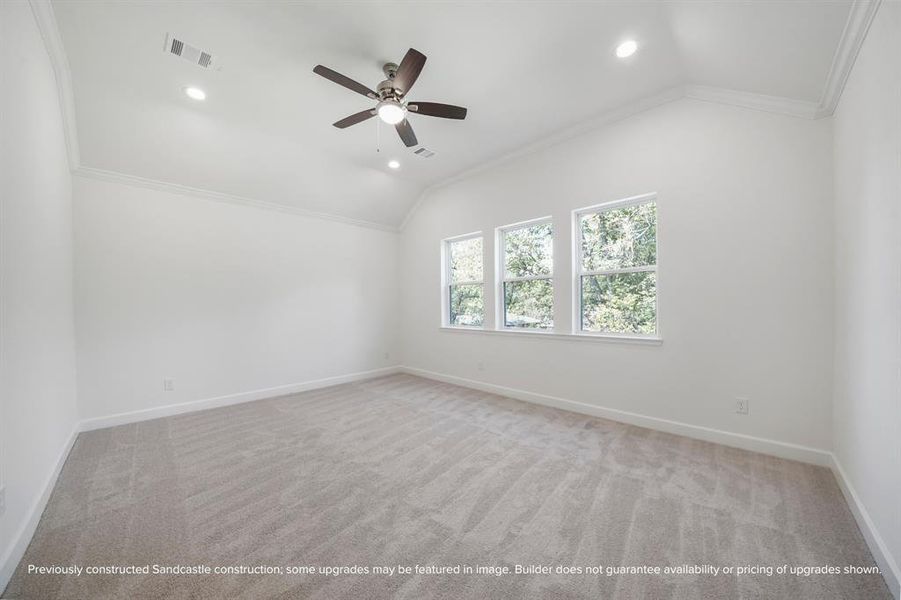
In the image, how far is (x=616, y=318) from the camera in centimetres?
346

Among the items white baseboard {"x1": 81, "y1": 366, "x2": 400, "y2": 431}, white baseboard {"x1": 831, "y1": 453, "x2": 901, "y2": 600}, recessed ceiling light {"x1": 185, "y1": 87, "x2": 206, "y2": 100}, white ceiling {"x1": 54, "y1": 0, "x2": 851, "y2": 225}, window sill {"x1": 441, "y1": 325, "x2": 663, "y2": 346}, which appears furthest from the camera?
white baseboard {"x1": 81, "y1": 366, "x2": 400, "y2": 431}

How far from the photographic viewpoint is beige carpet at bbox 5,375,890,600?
57.1 inches

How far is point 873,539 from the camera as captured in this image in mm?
1590

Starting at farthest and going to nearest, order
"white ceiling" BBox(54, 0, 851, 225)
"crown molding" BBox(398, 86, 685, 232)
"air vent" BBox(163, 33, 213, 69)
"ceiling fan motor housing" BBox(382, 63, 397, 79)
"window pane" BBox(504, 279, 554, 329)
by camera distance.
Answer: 1. "window pane" BBox(504, 279, 554, 329)
2. "crown molding" BBox(398, 86, 685, 232)
3. "ceiling fan motor housing" BBox(382, 63, 397, 79)
4. "air vent" BBox(163, 33, 213, 69)
5. "white ceiling" BBox(54, 0, 851, 225)

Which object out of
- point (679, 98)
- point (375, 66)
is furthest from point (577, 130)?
point (375, 66)

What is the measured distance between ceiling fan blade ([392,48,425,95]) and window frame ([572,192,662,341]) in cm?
227

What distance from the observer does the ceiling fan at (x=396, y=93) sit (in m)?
2.16

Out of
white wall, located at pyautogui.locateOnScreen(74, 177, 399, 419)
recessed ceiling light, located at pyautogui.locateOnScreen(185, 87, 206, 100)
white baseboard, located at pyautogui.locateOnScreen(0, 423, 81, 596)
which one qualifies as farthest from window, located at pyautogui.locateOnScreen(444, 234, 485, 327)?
white baseboard, located at pyautogui.locateOnScreen(0, 423, 81, 596)

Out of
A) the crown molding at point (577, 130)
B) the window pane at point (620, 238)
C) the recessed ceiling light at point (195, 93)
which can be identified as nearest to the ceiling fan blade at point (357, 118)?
the recessed ceiling light at point (195, 93)

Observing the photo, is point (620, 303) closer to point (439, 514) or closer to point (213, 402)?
point (439, 514)

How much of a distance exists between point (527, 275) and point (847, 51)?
2.93 meters

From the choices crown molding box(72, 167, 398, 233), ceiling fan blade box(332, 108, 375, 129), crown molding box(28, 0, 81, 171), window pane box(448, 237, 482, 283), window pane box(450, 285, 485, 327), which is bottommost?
window pane box(450, 285, 485, 327)

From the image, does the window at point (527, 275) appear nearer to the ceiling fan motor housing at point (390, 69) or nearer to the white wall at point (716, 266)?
the white wall at point (716, 266)

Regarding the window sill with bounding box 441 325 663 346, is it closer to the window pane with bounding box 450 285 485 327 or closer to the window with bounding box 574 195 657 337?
the window with bounding box 574 195 657 337
